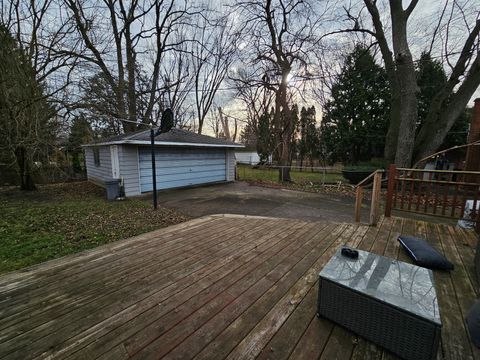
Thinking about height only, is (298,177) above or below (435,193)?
below

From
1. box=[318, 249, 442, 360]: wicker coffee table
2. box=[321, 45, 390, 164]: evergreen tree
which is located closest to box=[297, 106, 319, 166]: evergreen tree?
box=[321, 45, 390, 164]: evergreen tree

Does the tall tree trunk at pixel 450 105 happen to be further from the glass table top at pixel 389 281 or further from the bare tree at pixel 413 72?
the glass table top at pixel 389 281

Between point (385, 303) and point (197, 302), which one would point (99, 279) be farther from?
point (385, 303)

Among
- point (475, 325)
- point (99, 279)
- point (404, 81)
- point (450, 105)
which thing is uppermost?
point (404, 81)

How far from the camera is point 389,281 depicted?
1535mm

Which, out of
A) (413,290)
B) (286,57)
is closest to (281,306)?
(413,290)

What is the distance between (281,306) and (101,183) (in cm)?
1028

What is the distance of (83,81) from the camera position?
7.66 metres

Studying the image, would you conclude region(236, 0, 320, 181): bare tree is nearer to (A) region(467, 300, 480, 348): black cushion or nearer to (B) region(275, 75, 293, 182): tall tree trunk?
(B) region(275, 75, 293, 182): tall tree trunk

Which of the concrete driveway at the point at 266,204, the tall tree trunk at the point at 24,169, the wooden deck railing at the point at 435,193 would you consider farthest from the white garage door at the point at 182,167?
the wooden deck railing at the point at 435,193

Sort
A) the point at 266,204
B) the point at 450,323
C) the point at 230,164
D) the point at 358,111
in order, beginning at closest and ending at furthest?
the point at 450,323 < the point at 266,204 < the point at 230,164 < the point at 358,111

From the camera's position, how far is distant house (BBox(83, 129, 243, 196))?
24.8ft

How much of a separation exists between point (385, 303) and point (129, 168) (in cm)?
808

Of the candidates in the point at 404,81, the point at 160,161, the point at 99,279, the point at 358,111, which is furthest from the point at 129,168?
the point at 358,111
